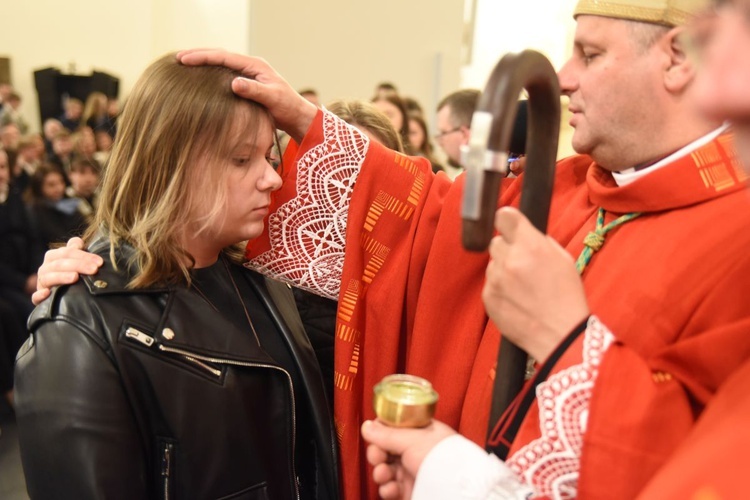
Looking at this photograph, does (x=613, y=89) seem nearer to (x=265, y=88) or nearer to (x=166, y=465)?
(x=265, y=88)

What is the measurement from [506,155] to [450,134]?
3.59 meters

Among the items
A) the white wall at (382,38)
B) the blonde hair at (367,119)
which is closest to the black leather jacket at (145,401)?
the blonde hair at (367,119)

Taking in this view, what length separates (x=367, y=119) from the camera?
8.38ft

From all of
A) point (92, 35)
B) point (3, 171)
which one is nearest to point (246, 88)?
point (3, 171)

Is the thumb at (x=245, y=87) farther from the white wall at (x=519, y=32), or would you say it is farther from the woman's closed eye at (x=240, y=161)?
the white wall at (x=519, y=32)

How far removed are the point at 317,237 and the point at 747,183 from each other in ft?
3.06

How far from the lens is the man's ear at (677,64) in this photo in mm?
1307

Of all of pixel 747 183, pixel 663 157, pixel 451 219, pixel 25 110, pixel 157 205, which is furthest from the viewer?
pixel 25 110

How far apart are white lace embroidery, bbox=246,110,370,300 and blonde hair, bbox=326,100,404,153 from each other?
81cm

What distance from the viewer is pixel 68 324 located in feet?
4.30

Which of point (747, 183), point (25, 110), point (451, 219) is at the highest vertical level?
point (747, 183)

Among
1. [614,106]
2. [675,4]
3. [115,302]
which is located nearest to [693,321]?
[614,106]

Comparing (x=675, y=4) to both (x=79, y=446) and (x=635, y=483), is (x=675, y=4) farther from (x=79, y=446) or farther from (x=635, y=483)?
(x=79, y=446)

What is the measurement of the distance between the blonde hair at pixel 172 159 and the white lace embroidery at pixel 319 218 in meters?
0.24
